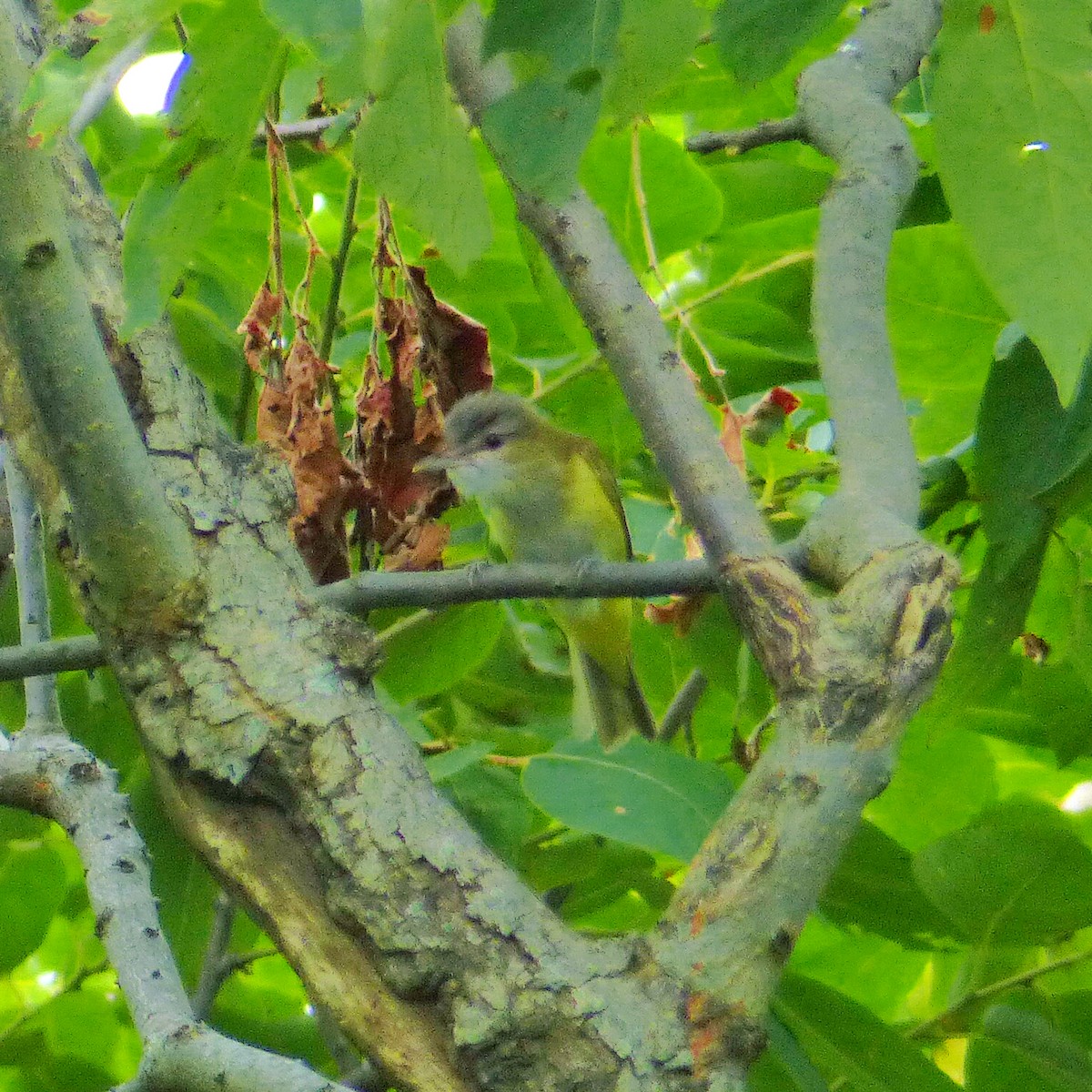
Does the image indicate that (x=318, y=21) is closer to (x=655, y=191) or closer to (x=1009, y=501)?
(x=1009, y=501)

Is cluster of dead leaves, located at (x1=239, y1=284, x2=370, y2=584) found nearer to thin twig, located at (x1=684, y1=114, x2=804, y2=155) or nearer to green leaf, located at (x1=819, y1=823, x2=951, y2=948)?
thin twig, located at (x1=684, y1=114, x2=804, y2=155)

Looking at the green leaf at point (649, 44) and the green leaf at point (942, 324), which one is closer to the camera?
the green leaf at point (649, 44)

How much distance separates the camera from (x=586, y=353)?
2.89 meters

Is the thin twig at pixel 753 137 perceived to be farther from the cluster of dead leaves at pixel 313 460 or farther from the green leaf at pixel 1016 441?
the cluster of dead leaves at pixel 313 460

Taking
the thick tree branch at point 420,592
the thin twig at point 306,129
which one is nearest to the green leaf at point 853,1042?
the thick tree branch at point 420,592

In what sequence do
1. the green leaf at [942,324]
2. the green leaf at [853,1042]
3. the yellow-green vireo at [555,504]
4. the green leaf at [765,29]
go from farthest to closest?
1. the yellow-green vireo at [555,504]
2. the green leaf at [942,324]
3. the green leaf at [853,1042]
4. the green leaf at [765,29]

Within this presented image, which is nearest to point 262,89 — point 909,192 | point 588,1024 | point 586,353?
point 588,1024

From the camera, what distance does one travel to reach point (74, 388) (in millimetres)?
1469

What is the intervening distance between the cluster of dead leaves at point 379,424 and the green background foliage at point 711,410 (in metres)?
0.17

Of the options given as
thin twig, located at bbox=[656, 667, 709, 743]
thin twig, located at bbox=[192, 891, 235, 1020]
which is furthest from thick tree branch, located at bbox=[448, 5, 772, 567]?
thin twig, located at bbox=[192, 891, 235, 1020]

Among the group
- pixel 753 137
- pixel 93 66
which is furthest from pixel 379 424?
pixel 93 66

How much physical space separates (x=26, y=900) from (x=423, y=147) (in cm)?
213

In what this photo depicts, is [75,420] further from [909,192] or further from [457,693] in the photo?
[457,693]

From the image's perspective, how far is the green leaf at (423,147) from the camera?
3.16ft
